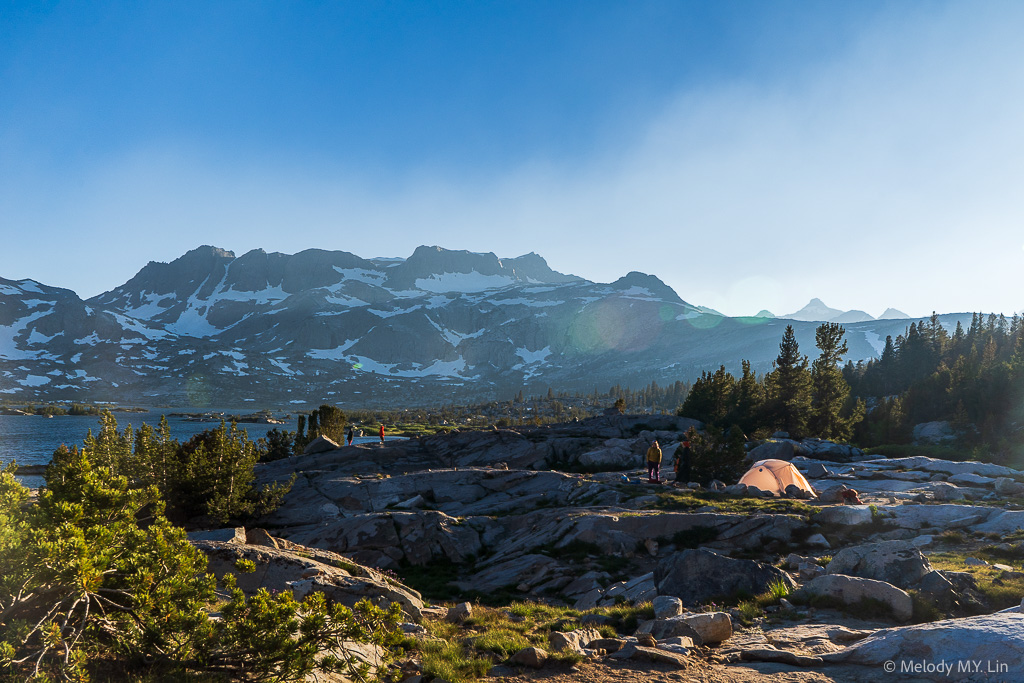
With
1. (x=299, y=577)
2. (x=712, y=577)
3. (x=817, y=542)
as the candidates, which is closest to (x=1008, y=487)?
(x=817, y=542)

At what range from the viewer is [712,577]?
1511 cm

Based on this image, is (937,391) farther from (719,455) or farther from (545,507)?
(545,507)

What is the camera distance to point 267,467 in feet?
153

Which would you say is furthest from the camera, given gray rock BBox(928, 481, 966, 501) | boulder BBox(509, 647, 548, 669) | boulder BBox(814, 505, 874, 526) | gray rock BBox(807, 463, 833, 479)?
gray rock BBox(807, 463, 833, 479)

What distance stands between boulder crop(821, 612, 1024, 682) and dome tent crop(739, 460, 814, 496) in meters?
19.0

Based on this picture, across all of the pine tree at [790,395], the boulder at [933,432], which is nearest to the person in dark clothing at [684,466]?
the pine tree at [790,395]

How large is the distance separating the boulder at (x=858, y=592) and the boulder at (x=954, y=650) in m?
2.46

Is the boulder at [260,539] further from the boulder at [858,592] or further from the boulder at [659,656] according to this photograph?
the boulder at [858,592]

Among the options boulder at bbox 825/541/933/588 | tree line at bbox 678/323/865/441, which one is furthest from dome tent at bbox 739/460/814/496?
tree line at bbox 678/323/865/441

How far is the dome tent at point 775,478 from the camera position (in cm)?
2814

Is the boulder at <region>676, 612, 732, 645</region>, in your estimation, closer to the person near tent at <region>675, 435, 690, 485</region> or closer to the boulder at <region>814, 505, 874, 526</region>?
the boulder at <region>814, 505, 874, 526</region>

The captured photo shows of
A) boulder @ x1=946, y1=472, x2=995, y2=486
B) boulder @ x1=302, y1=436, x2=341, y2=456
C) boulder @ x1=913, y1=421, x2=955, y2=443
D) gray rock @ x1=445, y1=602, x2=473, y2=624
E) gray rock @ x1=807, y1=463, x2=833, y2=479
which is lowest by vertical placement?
boulder @ x1=302, y1=436, x2=341, y2=456

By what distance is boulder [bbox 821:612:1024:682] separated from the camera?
841 cm

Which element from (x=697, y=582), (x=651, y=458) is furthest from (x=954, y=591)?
(x=651, y=458)
